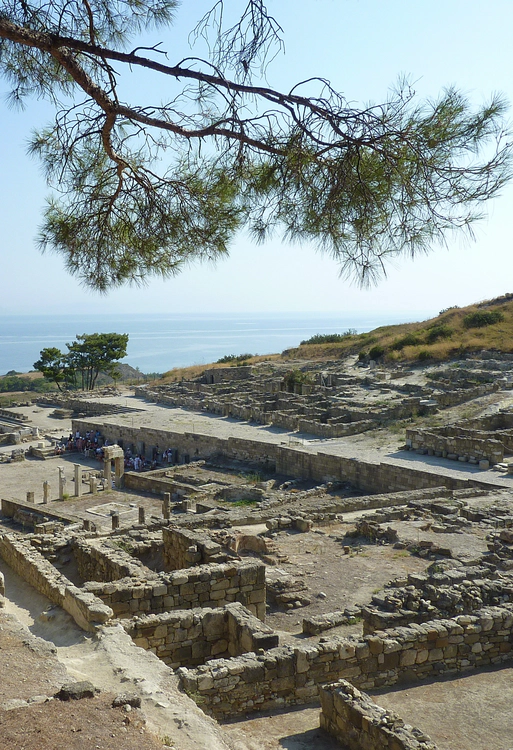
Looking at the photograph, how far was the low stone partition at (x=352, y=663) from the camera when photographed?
577 cm

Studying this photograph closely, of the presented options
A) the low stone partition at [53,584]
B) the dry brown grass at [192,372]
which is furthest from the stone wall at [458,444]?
the dry brown grass at [192,372]

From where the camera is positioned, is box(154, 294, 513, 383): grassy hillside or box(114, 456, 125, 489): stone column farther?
box(154, 294, 513, 383): grassy hillside

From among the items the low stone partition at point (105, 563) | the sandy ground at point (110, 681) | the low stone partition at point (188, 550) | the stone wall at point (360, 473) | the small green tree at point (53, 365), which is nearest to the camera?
the sandy ground at point (110, 681)

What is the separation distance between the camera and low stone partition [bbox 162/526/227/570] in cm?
884

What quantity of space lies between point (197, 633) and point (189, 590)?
2.78 ft

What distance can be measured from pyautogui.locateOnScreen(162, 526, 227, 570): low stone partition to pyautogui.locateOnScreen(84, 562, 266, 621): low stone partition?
832 millimetres

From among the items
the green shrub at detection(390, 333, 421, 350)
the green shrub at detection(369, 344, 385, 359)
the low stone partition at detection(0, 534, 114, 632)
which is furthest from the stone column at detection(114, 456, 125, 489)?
the green shrub at detection(390, 333, 421, 350)

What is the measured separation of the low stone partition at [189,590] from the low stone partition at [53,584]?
1.09 ft

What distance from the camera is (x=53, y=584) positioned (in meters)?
7.52

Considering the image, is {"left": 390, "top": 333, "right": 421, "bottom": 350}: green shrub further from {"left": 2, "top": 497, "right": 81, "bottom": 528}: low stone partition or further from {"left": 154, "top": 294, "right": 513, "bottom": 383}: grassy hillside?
{"left": 2, "top": 497, "right": 81, "bottom": 528}: low stone partition

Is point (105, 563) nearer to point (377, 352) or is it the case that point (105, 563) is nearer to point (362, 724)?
point (362, 724)

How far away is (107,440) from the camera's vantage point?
3259 cm

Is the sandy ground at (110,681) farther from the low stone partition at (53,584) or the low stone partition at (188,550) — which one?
Result: the low stone partition at (188,550)

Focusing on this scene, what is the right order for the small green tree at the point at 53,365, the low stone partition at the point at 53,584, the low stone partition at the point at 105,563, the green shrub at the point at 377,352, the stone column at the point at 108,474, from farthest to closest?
the small green tree at the point at 53,365
the green shrub at the point at 377,352
the stone column at the point at 108,474
the low stone partition at the point at 105,563
the low stone partition at the point at 53,584
